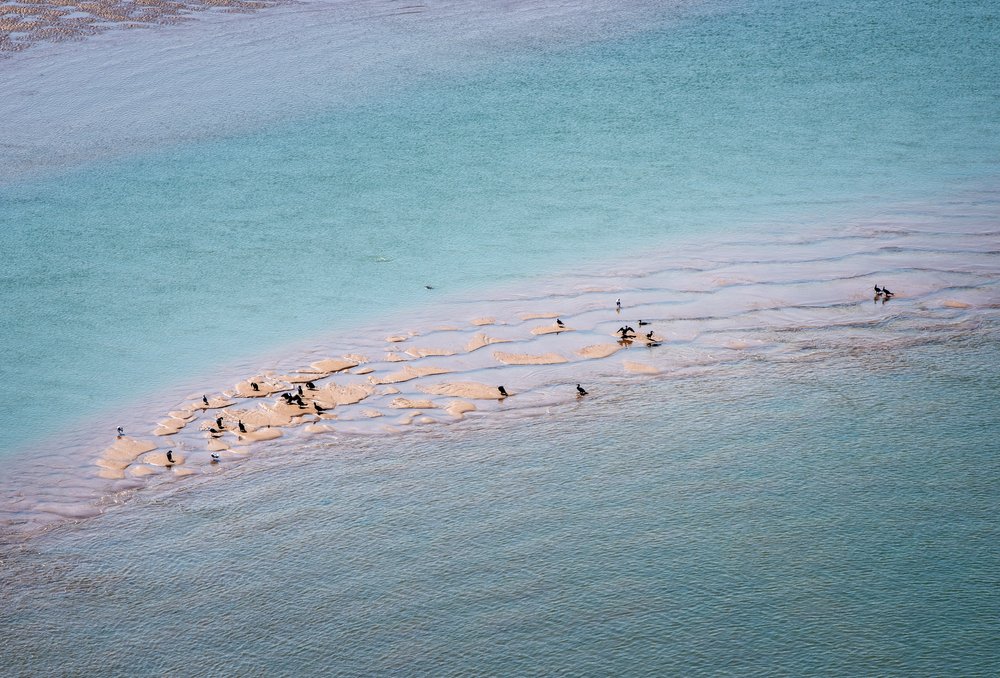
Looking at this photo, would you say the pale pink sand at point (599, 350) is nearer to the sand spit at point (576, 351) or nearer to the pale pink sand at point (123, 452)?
the sand spit at point (576, 351)

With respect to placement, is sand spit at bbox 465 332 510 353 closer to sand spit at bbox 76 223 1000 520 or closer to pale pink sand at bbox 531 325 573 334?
sand spit at bbox 76 223 1000 520

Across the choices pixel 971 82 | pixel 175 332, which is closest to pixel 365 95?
pixel 175 332

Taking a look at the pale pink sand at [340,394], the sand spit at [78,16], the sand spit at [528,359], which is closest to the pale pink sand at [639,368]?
the sand spit at [528,359]

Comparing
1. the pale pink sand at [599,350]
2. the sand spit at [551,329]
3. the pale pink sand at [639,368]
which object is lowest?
the pale pink sand at [639,368]

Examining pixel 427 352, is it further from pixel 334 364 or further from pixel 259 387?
pixel 259 387

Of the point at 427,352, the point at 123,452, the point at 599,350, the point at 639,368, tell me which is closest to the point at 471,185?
the point at 427,352

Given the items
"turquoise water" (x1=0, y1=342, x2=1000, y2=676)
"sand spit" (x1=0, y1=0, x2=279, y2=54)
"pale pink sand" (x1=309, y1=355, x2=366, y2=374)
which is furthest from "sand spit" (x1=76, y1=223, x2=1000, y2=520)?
"sand spit" (x1=0, y1=0, x2=279, y2=54)
